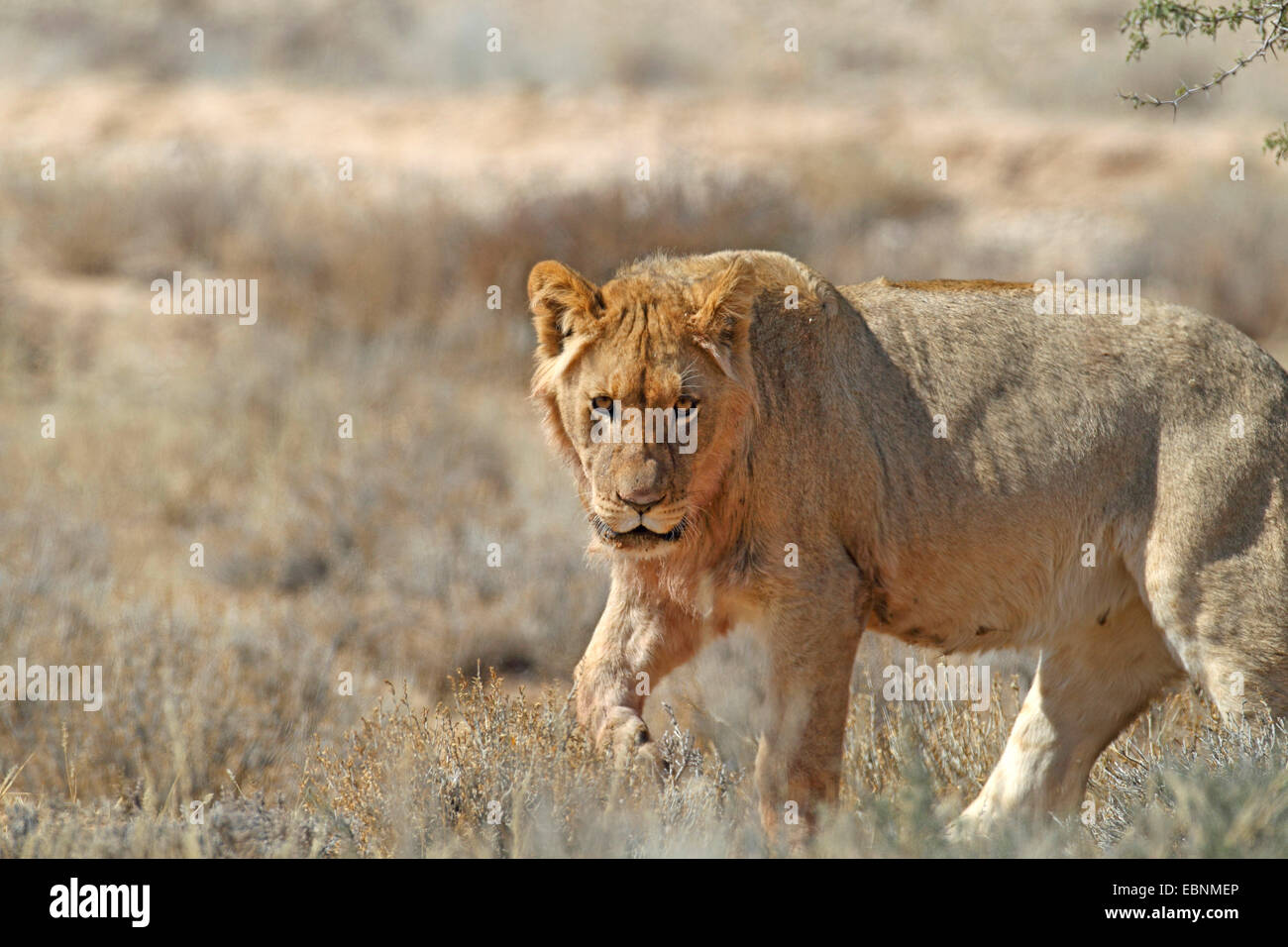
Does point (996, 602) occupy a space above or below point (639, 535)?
below

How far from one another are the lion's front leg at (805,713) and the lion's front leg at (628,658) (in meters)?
0.48

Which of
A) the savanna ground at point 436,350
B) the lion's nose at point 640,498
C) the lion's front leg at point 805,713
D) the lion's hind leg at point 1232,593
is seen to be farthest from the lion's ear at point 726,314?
the lion's hind leg at point 1232,593

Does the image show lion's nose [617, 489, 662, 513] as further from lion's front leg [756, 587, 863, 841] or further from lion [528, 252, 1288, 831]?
lion's front leg [756, 587, 863, 841]

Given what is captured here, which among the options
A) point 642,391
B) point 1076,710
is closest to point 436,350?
point 1076,710

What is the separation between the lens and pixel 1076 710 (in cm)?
613

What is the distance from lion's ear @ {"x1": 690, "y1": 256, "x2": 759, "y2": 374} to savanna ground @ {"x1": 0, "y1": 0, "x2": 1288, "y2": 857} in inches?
61.3

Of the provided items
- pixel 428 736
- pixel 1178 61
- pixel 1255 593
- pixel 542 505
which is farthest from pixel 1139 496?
pixel 1178 61

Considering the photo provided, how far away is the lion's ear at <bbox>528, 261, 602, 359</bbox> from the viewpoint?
5180 mm

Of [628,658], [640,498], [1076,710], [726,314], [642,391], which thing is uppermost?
[726,314]

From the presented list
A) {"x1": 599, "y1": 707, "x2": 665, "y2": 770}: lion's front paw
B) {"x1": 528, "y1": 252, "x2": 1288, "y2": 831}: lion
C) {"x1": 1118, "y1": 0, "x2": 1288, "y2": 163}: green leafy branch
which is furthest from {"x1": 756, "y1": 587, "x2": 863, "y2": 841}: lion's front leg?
{"x1": 1118, "y1": 0, "x2": 1288, "y2": 163}: green leafy branch

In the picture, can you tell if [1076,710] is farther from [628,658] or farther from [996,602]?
[628,658]

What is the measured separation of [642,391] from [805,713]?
132 cm
